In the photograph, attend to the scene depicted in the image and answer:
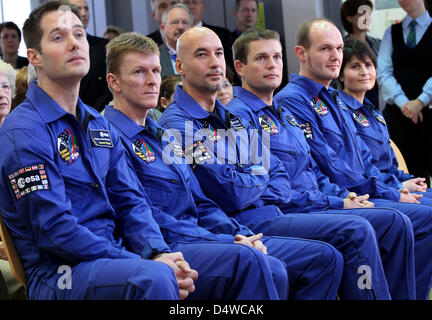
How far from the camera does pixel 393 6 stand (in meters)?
5.04

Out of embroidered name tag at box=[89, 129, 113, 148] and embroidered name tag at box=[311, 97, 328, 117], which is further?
embroidered name tag at box=[311, 97, 328, 117]

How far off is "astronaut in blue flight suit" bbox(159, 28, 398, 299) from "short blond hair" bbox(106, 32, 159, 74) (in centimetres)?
26

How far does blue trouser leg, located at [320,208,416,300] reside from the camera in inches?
94.8

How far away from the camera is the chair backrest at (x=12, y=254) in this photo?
1.73 meters

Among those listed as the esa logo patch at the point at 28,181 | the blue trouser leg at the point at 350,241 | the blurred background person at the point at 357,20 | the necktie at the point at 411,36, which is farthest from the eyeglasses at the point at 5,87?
the necktie at the point at 411,36

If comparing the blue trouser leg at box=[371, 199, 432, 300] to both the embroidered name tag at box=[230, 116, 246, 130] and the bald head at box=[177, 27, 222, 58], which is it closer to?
the embroidered name tag at box=[230, 116, 246, 130]

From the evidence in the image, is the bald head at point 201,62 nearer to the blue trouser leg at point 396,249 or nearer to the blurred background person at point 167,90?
the blurred background person at point 167,90

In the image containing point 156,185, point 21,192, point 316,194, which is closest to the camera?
point 21,192

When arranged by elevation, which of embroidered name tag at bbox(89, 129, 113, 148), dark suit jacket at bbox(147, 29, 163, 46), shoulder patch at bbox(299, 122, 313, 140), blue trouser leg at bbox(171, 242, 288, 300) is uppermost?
dark suit jacket at bbox(147, 29, 163, 46)

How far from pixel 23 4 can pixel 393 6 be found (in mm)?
2820

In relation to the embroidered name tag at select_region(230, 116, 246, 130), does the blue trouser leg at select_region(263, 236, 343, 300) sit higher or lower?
lower

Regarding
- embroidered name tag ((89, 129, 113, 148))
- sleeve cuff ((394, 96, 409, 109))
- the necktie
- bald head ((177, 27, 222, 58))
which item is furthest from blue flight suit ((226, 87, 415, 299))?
the necktie
